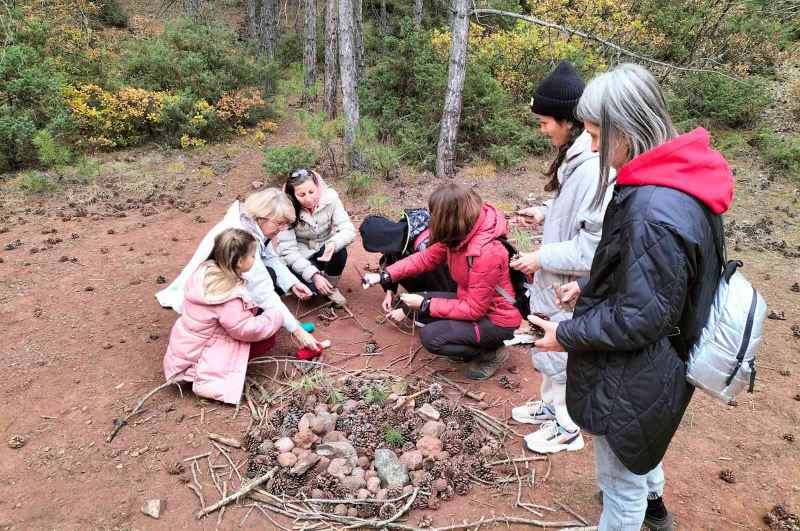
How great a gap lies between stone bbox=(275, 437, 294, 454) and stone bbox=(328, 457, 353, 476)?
0.96 ft

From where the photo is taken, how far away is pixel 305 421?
10.6ft

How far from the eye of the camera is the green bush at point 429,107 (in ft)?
29.9

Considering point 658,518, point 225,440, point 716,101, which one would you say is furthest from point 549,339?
point 716,101

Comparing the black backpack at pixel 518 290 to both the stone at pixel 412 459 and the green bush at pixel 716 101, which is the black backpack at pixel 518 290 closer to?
the stone at pixel 412 459

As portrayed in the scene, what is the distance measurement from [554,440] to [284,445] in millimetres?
1735

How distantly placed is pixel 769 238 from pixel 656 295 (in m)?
6.39

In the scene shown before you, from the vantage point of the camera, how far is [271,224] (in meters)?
4.04

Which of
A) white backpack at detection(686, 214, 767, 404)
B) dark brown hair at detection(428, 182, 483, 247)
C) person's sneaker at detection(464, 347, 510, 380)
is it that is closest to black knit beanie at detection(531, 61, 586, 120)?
dark brown hair at detection(428, 182, 483, 247)

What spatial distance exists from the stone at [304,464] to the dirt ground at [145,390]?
0.98ft

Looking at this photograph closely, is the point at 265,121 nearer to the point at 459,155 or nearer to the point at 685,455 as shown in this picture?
the point at 459,155

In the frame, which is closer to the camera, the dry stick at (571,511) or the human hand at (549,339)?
the human hand at (549,339)

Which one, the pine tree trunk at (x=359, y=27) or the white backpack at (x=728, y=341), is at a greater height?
the pine tree trunk at (x=359, y=27)

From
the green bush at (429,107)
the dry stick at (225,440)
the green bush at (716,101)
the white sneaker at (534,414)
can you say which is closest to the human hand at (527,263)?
the white sneaker at (534,414)

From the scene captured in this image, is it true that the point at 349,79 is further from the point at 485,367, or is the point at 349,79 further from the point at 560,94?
the point at 560,94
